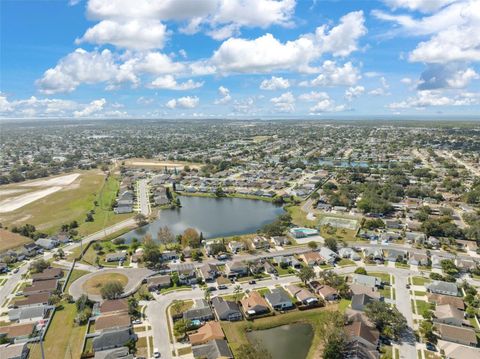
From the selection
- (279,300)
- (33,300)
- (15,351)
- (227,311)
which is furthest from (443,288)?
(33,300)

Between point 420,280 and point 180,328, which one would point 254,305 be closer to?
point 180,328

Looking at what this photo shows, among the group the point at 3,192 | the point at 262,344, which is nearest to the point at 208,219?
the point at 262,344

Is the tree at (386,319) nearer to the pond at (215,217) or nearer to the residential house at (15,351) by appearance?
the pond at (215,217)

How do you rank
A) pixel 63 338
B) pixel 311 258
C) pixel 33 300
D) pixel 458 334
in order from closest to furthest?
pixel 458 334 → pixel 63 338 → pixel 33 300 → pixel 311 258

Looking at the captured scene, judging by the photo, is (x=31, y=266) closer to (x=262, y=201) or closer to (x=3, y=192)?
(x=262, y=201)

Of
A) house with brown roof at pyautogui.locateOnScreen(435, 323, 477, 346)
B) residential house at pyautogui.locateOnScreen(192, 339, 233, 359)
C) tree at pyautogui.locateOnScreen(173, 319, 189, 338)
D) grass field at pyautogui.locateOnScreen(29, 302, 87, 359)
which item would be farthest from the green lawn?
grass field at pyautogui.locateOnScreen(29, 302, 87, 359)

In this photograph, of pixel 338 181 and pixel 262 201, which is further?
pixel 338 181

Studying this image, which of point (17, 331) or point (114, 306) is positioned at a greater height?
point (114, 306)

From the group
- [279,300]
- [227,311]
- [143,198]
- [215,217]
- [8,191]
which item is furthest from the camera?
[8,191]

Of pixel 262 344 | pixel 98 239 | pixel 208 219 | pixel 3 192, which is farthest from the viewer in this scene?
pixel 3 192
